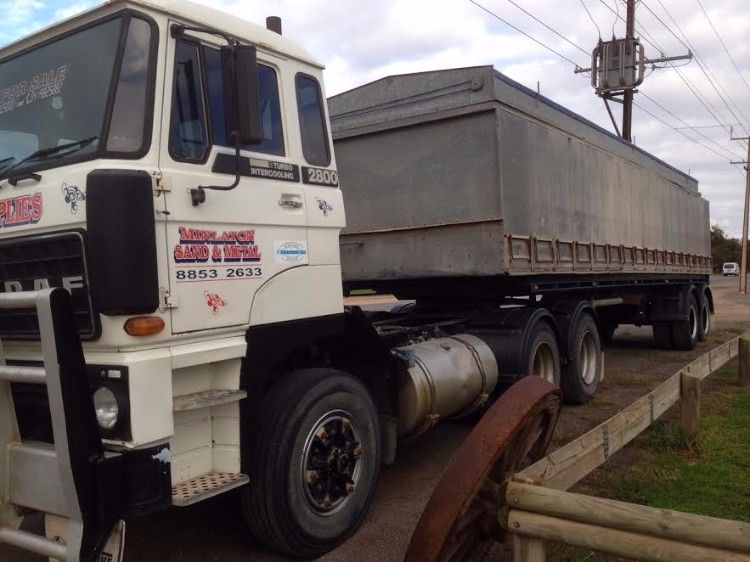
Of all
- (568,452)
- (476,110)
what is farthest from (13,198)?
(476,110)

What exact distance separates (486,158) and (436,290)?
173 cm

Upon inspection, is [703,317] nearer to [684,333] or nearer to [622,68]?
[684,333]

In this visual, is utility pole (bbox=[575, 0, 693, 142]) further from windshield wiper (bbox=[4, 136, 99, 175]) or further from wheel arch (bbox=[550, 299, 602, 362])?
windshield wiper (bbox=[4, 136, 99, 175])

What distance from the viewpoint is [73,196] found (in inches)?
130

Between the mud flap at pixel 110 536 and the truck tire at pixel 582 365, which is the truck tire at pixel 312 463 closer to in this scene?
the mud flap at pixel 110 536

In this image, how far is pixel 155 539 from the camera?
4.41m

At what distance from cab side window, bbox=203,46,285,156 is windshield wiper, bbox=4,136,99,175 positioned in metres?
0.64

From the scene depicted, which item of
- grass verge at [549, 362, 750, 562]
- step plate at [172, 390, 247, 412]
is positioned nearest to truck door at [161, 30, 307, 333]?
step plate at [172, 390, 247, 412]

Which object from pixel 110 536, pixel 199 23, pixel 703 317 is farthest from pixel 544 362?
pixel 703 317

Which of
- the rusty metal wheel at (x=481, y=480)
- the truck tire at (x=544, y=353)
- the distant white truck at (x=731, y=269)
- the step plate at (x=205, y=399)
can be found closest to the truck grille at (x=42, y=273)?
the step plate at (x=205, y=399)

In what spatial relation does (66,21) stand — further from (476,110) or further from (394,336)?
(476,110)

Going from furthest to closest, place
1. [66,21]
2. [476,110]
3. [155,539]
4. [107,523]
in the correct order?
1. [476,110]
2. [155,539]
3. [66,21]
4. [107,523]

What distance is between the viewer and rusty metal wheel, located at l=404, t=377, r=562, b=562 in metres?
2.83

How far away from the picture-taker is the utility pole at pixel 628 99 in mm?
23250
